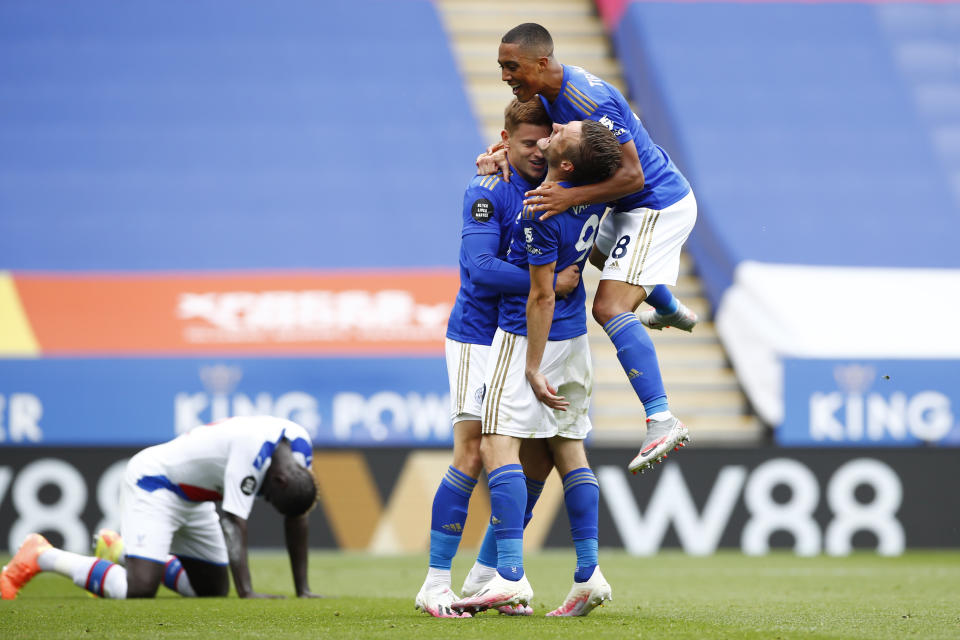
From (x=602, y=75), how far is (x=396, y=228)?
4130mm

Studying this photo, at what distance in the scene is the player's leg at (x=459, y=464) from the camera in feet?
16.6

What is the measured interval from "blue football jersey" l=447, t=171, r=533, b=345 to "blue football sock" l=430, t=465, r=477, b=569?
0.57 meters

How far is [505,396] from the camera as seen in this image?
496 centimetres

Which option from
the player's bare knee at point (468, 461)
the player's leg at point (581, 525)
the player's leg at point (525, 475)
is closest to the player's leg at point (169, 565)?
the player's leg at point (525, 475)

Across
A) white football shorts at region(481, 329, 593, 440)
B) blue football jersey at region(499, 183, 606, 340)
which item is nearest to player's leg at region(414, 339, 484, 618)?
white football shorts at region(481, 329, 593, 440)

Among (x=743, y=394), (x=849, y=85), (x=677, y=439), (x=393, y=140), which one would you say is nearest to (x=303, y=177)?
(x=393, y=140)

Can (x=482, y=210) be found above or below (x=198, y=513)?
above

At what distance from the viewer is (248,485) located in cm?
609

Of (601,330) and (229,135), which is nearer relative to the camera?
(601,330)

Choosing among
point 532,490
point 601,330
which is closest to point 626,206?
point 532,490

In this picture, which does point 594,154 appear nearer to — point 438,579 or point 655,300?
point 655,300

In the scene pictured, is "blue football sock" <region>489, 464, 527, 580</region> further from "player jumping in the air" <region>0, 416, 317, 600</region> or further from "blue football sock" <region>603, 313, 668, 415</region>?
"player jumping in the air" <region>0, 416, 317, 600</region>

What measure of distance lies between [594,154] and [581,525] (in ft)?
4.82

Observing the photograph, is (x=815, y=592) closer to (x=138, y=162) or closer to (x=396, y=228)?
(x=396, y=228)
